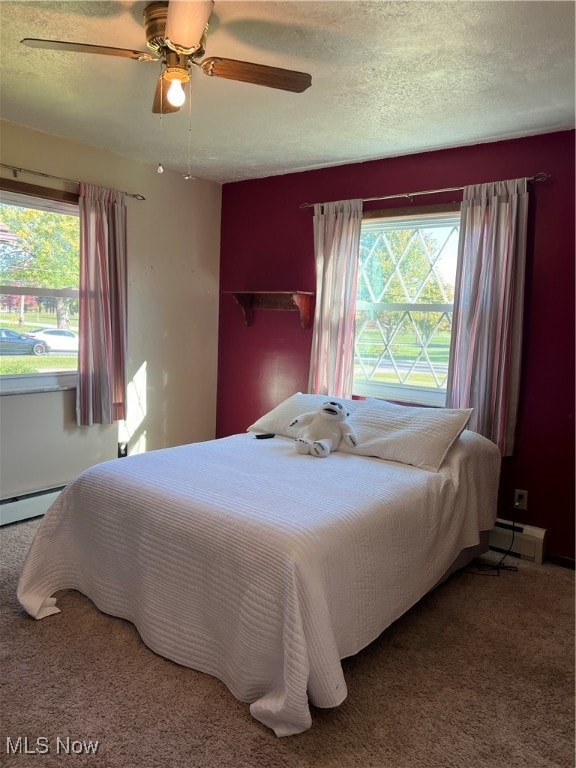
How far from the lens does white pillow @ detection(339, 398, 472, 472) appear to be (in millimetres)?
2645

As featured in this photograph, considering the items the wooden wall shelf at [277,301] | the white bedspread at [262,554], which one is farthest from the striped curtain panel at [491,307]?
the wooden wall shelf at [277,301]

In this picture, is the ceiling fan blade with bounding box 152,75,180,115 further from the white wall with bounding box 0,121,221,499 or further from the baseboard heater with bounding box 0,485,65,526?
the baseboard heater with bounding box 0,485,65,526

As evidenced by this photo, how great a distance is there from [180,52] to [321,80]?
2.58ft

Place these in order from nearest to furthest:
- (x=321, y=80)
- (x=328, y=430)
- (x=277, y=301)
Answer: (x=321, y=80)
(x=328, y=430)
(x=277, y=301)

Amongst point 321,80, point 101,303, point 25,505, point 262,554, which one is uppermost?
point 321,80

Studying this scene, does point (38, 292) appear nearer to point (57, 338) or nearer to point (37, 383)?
point (57, 338)

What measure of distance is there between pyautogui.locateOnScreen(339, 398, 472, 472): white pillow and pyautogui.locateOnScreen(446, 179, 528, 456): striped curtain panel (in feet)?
1.04

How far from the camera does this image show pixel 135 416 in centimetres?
396

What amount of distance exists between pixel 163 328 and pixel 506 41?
286cm

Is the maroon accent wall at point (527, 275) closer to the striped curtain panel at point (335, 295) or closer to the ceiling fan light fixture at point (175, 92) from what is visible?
the striped curtain panel at point (335, 295)

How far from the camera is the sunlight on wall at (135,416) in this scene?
12.8ft

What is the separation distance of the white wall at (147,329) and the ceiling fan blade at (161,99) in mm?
1530

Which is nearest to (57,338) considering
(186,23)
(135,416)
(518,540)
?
(135,416)

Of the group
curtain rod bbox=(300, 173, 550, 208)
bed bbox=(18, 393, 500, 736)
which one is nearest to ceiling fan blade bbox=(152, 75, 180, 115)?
bed bbox=(18, 393, 500, 736)
